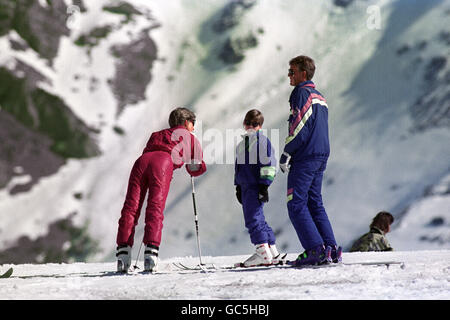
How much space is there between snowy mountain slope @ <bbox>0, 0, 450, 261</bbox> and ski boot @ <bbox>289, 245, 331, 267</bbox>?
25.8 feet

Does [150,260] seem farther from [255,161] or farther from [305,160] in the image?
[305,160]

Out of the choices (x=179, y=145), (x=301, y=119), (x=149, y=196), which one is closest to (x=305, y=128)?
(x=301, y=119)

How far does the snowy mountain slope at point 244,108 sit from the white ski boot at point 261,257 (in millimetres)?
7413

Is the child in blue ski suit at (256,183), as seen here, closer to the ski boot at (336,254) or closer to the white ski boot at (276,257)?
the white ski boot at (276,257)

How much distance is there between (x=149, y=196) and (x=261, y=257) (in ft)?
3.68

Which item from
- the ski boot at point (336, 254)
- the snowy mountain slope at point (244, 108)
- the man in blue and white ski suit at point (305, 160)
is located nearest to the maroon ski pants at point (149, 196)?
the man in blue and white ski suit at point (305, 160)

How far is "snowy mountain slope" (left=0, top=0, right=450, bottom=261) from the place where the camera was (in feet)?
51.3

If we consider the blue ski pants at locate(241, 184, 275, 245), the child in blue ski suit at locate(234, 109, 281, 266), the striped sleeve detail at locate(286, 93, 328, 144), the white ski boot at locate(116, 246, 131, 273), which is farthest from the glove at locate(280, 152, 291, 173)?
the white ski boot at locate(116, 246, 131, 273)

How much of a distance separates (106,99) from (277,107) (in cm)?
635

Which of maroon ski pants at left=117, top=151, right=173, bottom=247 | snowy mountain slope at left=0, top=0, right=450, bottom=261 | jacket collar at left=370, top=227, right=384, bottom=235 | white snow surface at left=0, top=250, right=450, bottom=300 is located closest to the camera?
white snow surface at left=0, top=250, right=450, bottom=300

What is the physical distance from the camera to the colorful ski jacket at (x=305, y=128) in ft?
15.8

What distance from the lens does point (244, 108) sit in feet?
69.3

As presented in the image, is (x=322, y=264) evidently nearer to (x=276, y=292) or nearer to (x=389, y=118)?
(x=276, y=292)

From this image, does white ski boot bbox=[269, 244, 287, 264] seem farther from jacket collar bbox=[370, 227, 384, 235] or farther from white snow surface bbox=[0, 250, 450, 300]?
jacket collar bbox=[370, 227, 384, 235]
